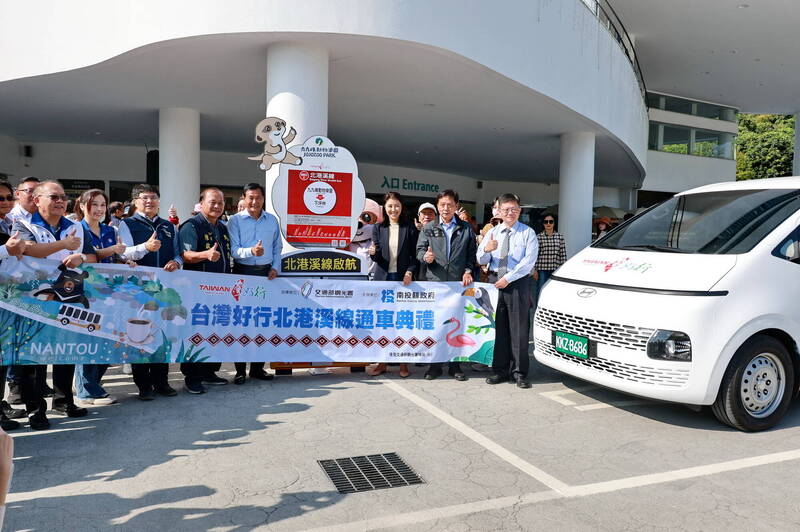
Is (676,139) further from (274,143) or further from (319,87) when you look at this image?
(274,143)

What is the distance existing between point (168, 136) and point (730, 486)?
1230 cm

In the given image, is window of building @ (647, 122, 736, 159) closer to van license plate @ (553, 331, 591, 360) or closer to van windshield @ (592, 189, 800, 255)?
van windshield @ (592, 189, 800, 255)

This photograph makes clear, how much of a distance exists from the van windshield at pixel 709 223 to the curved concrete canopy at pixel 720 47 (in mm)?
13027

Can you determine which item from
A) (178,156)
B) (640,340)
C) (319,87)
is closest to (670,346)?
(640,340)

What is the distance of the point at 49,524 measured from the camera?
315 centimetres

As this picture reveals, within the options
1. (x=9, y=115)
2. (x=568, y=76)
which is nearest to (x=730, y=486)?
(x=568, y=76)

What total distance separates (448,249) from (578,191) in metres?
8.45

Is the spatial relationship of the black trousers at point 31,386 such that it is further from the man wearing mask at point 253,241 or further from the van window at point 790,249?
the van window at point 790,249

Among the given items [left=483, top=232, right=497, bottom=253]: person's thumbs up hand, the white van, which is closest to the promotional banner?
[left=483, top=232, right=497, bottom=253]: person's thumbs up hand

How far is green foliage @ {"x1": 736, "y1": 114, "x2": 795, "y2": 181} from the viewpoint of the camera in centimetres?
3631

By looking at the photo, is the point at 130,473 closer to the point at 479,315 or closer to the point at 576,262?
the point at 479,315

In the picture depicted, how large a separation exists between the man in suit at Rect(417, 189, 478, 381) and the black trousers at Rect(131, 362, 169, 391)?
102 inches

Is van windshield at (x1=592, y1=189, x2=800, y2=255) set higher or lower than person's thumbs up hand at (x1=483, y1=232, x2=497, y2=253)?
higher

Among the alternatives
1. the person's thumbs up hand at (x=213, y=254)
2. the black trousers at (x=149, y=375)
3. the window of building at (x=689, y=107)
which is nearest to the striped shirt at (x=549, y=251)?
the person's thumbs up hand at (x=213, y=254)
